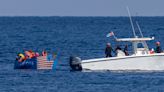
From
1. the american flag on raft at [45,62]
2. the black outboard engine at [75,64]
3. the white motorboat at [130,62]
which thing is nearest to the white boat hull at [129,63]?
the white motorboat at [130,62]

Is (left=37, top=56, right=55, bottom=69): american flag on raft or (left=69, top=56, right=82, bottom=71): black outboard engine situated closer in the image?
(left=69, top=56, right=82, bottom=71): black outboard engine

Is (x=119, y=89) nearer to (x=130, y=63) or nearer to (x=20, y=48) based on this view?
(x=130, y=63)

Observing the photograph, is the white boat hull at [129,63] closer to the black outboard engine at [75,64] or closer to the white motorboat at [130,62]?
the white motorboat at [130,62]

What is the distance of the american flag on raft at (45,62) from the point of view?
57.2 m

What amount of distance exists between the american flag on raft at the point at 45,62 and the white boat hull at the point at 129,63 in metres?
3.02

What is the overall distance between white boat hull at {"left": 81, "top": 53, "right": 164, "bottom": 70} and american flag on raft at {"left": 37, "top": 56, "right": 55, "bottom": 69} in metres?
3.02

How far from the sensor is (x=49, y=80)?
5119 cm

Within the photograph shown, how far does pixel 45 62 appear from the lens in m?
57.6

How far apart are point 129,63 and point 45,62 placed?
5464mm

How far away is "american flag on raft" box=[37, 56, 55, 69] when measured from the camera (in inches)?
2251

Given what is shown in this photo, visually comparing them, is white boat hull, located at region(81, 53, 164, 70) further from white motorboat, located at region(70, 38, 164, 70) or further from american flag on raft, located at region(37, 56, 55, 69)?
american flag on raft, located at region(37, 56, 55, 69)

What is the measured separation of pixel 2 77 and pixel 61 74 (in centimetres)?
346

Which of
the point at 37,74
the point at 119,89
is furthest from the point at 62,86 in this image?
the point at 37,74

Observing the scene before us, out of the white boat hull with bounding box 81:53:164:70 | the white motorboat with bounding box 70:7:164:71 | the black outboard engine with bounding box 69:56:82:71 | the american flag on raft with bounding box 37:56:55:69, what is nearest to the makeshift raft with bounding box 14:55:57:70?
the american flag on raft with bounding box 37:56:55:69
